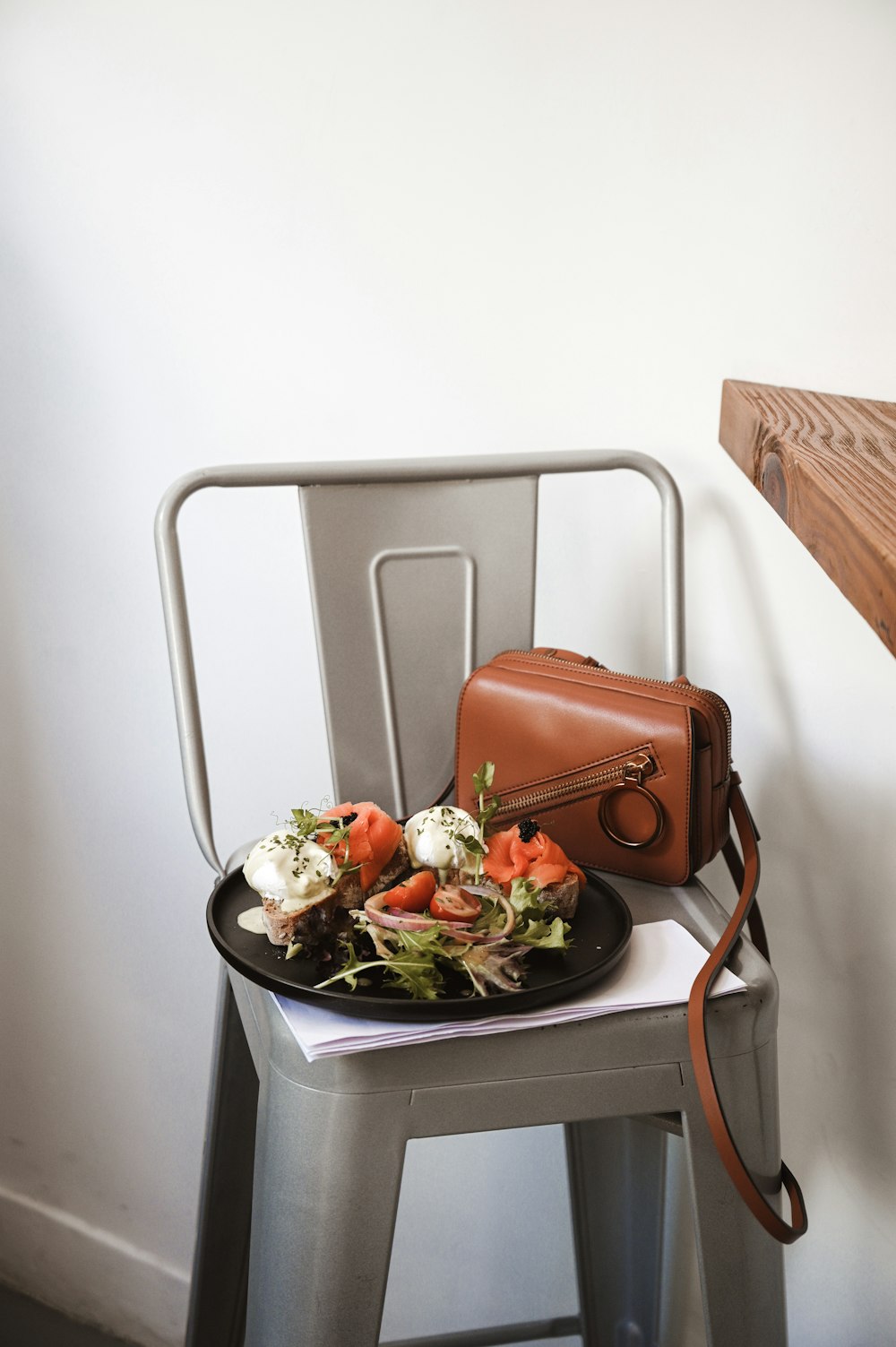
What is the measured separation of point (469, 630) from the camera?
101 centimetres

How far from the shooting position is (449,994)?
0.66m

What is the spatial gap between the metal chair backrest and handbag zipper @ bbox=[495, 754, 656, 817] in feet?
0.55

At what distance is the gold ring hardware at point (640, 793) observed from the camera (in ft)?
2.64

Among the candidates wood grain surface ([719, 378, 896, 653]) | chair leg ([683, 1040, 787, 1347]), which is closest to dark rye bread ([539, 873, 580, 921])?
chair leg ([683, 1040, 787, 1347])

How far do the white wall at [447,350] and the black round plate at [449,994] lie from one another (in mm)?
378

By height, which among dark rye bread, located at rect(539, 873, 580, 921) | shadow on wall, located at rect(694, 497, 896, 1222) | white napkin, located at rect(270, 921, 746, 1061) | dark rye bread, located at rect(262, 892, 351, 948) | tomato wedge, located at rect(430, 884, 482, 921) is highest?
tomato wedge, located at rect(430, 884, 482, 921)

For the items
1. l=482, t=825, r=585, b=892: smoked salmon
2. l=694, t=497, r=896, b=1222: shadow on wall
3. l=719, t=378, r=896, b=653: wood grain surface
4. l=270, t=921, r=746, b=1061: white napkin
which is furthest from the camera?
l=694, t=497, r=896, b=1222: shadow on wall

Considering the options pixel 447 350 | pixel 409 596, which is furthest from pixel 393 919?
pixel 447 350

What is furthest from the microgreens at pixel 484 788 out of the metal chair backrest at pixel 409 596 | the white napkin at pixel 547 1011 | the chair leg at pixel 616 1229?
the chair leg at pixel 616 1229

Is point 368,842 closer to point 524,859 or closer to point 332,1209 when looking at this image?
point 524,859

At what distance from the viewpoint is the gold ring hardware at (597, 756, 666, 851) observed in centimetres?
80

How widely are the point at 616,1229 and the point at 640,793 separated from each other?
1.91ft

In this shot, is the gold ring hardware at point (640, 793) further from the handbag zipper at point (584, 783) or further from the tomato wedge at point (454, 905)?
the tomato wedge at point (454, 905)

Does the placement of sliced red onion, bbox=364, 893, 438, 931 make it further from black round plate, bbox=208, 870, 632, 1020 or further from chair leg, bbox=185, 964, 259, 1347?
chair leg, bbox=185, 964, 259, 1347
